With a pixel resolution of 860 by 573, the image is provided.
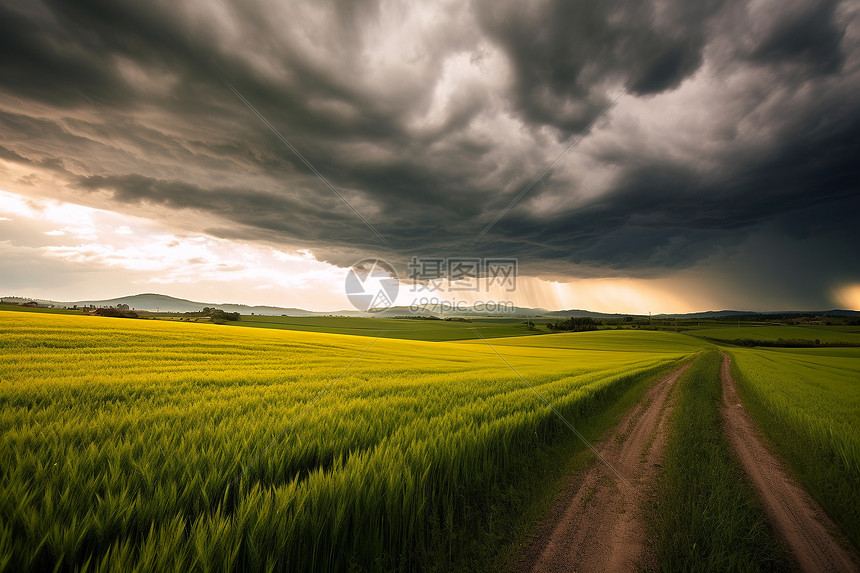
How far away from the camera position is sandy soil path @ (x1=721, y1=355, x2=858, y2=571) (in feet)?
12.9

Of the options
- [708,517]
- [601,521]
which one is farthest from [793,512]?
[601,521]

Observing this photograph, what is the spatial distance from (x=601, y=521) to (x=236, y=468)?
199 inches

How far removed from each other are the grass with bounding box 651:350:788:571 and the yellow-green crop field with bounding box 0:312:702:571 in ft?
7.39

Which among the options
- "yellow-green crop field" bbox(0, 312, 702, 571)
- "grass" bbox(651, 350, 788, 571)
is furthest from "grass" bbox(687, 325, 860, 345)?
"yellow-green crop field" bbox(0, 312, 702, 571)

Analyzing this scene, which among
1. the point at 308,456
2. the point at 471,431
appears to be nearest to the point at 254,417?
the point at 308,456

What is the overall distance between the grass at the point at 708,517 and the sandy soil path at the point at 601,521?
10.2 inches

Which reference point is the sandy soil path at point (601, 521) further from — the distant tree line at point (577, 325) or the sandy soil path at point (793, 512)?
the distant tree line at point (577, 325)

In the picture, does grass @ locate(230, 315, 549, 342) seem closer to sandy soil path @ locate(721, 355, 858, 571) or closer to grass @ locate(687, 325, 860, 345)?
grass @ locate(687, 325, 860, 345)

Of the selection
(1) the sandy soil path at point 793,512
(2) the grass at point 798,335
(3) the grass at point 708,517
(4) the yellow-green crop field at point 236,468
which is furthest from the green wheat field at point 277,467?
(2) the grass at point 798,335

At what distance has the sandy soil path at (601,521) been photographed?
3670 millimetres

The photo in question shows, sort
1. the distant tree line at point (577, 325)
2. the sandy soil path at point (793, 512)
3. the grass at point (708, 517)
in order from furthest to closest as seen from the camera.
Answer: the distant tree line at point (577, 325) < the sandy soil path at point (793, 512) < the grass at point (708, 517)

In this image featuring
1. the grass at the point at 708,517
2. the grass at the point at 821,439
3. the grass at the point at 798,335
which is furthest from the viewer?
the grass at the point at 798,335

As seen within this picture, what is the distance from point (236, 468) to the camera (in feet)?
11.8

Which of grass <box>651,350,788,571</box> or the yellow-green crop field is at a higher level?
the yellow-green crop field
